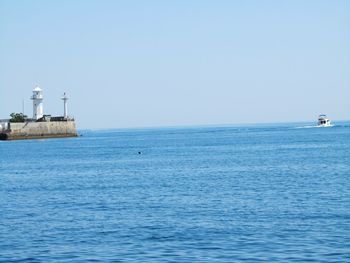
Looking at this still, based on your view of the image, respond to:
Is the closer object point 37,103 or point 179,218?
point 179,218

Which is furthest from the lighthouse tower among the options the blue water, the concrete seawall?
the blue water

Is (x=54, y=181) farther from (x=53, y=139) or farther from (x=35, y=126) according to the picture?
(x=53, y=139)

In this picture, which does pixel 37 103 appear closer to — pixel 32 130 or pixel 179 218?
pixel 32 130

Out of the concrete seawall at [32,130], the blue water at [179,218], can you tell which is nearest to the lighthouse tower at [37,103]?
the concrete seawall at [32,130]

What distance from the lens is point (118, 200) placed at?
119 ft

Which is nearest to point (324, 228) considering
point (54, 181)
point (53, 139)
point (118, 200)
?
point (118, 200)

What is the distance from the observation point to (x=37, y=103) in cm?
14475

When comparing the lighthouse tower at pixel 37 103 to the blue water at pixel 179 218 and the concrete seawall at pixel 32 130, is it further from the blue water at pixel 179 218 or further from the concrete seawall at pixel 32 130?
the blue water at pixel 179 218

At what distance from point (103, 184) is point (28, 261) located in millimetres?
25974

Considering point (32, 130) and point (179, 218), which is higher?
point (32, 130)

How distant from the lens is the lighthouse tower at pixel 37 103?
464 ft

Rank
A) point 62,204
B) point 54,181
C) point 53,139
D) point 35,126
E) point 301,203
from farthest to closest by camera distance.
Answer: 1. point 53,139
2. point 35,126
3. point 54,181
4. point 62,204
5. point 301,203

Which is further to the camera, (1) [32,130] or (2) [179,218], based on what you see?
(1) [32,130]

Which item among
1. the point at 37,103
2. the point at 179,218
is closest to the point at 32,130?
the point at 37,103
